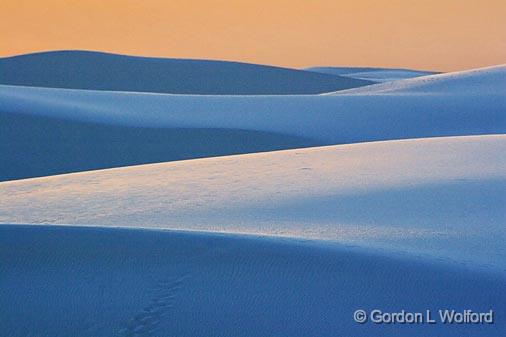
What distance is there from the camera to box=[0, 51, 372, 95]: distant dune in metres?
25.1

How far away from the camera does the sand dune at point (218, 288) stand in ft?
7.86

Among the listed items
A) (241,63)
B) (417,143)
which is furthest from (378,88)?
(241,63)

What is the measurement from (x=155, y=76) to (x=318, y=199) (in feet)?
76.4

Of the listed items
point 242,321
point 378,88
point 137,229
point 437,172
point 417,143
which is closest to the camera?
point 242,321

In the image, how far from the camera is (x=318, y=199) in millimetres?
3762

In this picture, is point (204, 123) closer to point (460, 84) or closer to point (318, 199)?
point (460, 84)

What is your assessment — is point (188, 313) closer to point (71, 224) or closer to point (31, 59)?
point (71, 224)

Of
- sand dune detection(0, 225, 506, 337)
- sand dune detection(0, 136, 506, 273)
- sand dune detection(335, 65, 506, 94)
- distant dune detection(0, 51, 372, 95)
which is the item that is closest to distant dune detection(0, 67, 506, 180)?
sand dune detection(335, 65, 506, 94)

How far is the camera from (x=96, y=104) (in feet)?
36.7

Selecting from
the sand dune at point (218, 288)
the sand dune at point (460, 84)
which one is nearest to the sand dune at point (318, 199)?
the sand dune at point (218, 288)

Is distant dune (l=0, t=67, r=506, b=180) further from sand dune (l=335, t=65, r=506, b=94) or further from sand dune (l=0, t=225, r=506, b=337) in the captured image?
sand dune (l=0, t=225, r=506, b=337)

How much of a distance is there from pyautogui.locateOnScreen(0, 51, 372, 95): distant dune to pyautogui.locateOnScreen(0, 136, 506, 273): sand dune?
19343mm

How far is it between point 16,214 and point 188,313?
57.2 inches

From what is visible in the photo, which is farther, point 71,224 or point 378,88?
point 378,88
